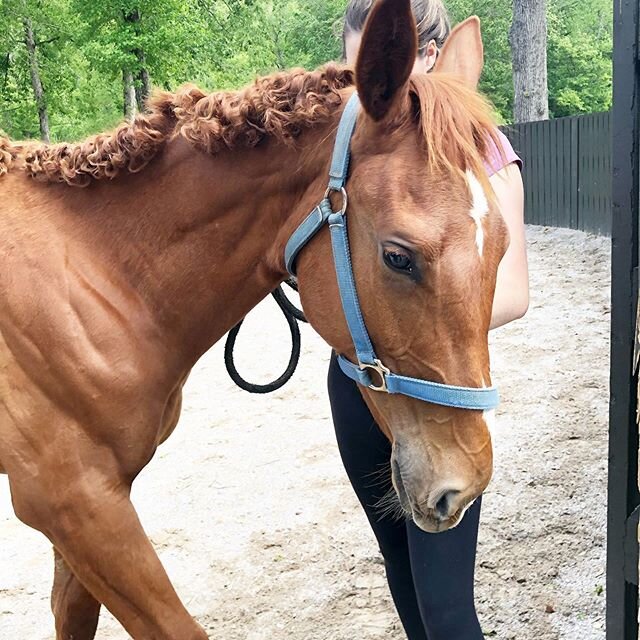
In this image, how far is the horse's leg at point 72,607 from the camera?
85.1 inches

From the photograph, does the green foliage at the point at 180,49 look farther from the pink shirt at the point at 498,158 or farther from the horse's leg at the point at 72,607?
the horse's leg at the point at 72,607

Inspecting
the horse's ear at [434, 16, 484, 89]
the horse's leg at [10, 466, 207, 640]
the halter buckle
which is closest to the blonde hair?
the horse's ear at [434, 16, 484, 89]

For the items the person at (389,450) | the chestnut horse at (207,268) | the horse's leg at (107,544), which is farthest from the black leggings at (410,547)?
the horse's leg at (107,544)

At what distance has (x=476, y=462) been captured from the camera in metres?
1.38

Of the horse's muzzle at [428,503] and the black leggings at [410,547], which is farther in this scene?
the black leggings at [410,547]

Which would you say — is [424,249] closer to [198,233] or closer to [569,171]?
[198,233]

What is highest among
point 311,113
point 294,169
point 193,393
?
point 311,113

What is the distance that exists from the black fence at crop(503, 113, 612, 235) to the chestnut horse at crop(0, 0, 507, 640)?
869cm

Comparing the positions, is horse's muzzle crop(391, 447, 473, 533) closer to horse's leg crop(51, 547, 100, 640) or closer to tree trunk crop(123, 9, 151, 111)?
horse's leg crop(51, 547, 100, 640)

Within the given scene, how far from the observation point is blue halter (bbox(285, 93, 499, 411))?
4.66 feet

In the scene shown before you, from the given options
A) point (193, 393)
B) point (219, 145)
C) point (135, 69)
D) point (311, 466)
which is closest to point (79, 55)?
point (135, 69)

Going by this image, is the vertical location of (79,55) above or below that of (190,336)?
above

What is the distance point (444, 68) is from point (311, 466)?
283 cm

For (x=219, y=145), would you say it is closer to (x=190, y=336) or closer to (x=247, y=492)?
(x=190, y=336)
